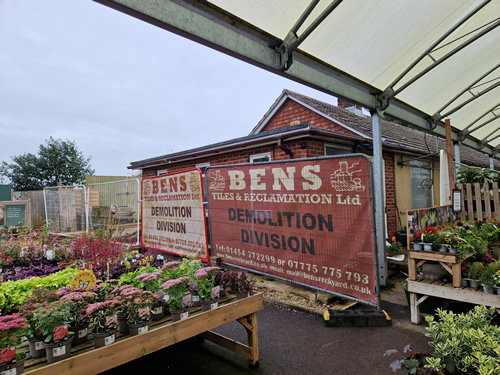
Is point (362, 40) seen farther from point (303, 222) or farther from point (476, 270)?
point (476, 270)

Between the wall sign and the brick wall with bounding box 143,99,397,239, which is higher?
the brick wall with bounding box 143,99,397,239

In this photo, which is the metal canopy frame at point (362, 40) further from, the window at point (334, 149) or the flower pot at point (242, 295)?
the flower pot at point (242, 295)

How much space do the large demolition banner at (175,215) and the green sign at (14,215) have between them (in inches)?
283

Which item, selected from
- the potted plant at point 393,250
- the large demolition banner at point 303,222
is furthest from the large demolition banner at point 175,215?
the potted plant at point 393,250

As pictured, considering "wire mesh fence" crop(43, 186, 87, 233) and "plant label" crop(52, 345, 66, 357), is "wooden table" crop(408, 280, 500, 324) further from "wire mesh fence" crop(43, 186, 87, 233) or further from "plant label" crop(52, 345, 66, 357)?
"wire mesh fence" crop(43, 186, 87, 233)

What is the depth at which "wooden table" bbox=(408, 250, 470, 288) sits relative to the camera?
3.51 metres

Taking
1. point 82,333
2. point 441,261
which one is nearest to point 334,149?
point 441,261

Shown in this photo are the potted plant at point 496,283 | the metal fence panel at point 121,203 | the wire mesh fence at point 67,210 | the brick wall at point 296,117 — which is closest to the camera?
the potted plant at point 496,283

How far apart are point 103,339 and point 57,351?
0.91 feet

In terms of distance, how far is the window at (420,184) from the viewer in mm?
9516

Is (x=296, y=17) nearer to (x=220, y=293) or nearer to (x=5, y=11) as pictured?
(x=5, y=11)

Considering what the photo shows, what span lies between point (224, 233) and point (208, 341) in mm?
2392

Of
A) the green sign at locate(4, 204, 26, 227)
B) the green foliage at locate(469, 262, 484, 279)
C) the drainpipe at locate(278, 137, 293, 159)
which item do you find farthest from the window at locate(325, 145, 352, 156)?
the green sign at locate(4, 204, 26, 227)

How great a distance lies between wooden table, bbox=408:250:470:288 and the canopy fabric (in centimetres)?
267
